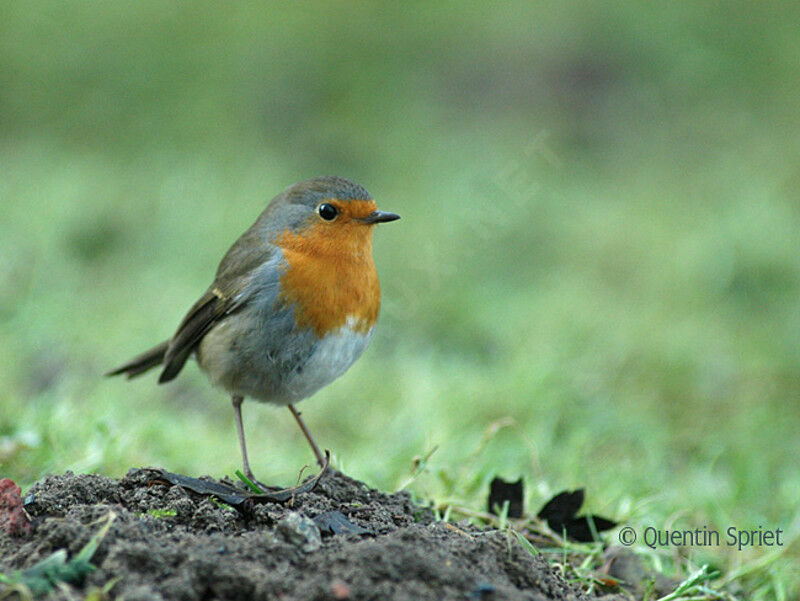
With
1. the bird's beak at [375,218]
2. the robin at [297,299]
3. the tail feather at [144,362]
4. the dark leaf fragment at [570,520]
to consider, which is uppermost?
the bird's beak at [375,218]

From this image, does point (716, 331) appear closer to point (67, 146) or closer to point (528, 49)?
point (528, 49)

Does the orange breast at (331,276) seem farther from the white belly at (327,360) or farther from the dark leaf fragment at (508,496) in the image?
the dark leaf fragment at (508,496)

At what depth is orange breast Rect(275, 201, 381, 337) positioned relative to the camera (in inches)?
150

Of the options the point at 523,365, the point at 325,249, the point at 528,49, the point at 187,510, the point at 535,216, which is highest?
the point at 528,49

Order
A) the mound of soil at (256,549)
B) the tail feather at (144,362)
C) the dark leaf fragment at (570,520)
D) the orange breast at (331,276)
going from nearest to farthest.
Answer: the mound of soil at (256,549)
the dark leaf fragment at (570,520)
the orange breast at (331,276)
the tail feather at (144,362)

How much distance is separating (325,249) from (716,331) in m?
3.61

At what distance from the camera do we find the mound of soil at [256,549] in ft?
7.53

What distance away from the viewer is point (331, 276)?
3.86m

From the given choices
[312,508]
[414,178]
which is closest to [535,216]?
[414,178]

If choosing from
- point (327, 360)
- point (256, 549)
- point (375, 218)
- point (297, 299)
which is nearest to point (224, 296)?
point (297, 299)

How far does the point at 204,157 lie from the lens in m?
8.97

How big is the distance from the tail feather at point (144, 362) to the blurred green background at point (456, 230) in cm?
21

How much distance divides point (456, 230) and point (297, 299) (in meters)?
4.23

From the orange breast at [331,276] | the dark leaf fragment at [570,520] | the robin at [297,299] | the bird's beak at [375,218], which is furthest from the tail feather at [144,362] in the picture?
the dark leaf fragment at [570,520]
